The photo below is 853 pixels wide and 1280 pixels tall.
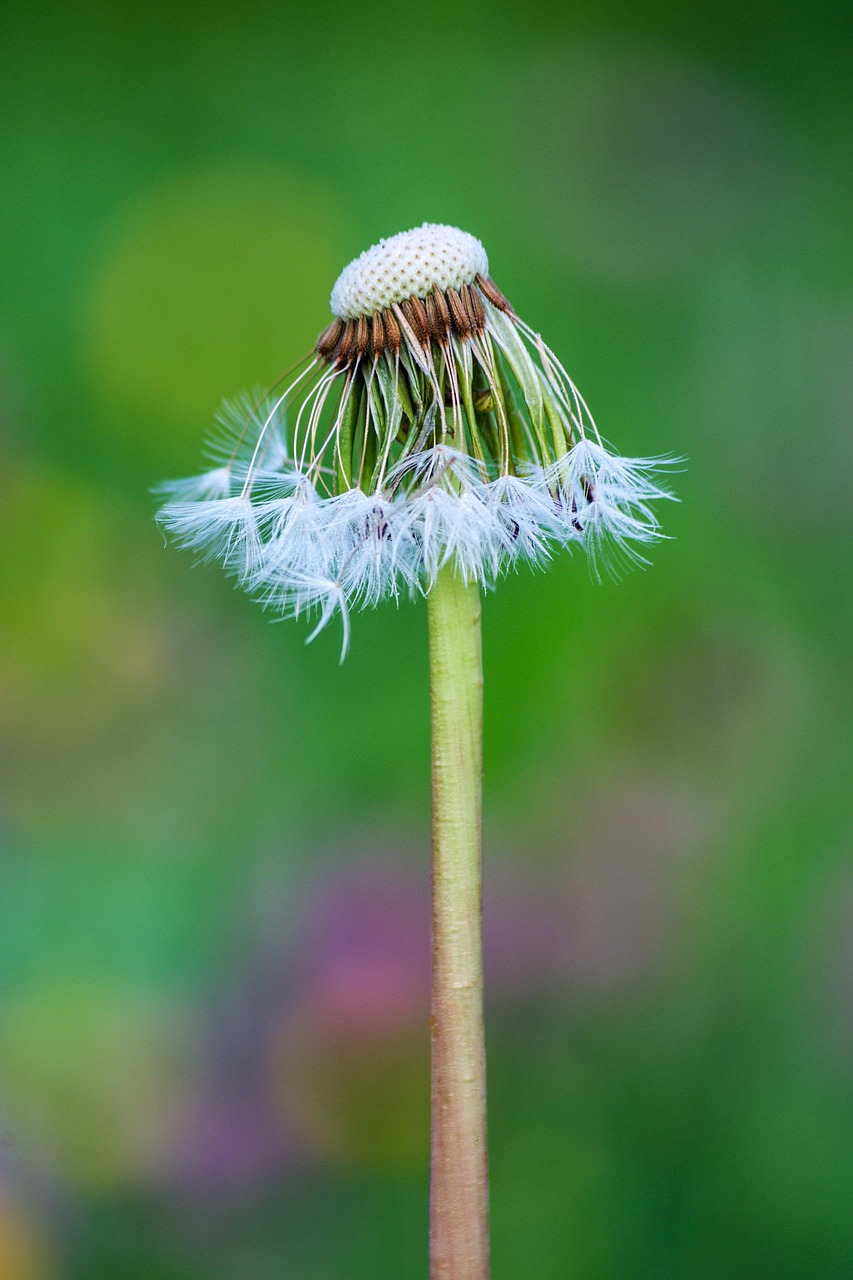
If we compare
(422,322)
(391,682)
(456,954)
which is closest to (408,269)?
(422,322)

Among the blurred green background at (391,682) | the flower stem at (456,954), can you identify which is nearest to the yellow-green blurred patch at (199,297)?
the blurred green background at (391,682)

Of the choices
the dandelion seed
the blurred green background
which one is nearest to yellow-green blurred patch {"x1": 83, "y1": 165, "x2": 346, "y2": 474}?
the blurred green background

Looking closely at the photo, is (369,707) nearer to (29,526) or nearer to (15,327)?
(29,526)

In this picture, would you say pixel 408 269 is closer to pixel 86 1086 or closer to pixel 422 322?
pixel 422 322

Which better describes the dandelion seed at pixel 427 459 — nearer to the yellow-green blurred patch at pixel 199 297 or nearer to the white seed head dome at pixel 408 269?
the white seed head dome at pixel 408 269

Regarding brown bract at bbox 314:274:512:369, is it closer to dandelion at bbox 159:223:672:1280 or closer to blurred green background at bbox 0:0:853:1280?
dandelion at bbox 159:223:672:1280

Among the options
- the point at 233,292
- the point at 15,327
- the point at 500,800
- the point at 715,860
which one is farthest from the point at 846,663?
the point at 15,327
